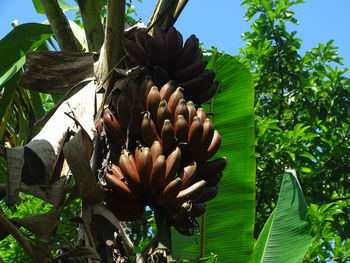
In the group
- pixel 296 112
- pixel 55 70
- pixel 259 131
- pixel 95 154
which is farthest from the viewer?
pixel 296 112

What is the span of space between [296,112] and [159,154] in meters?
3.85

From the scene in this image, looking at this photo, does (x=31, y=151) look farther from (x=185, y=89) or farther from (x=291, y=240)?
(x=291, y=240)

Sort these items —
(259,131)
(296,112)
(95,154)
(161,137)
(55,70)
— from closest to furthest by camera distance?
1. (161,137)
2. (95,154)
3. (55,70)
4. (259,131)
5. (296,112)

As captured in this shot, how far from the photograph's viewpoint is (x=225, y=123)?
223 cm

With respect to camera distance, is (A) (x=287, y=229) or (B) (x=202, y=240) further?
(B) (x=202, y=240)

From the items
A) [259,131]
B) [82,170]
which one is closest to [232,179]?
[82,170]

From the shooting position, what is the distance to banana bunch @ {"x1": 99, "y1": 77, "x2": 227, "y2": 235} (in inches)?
54.0

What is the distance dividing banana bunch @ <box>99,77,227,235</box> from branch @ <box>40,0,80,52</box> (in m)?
0.44

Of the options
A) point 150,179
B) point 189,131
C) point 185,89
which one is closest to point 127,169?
point 150,179

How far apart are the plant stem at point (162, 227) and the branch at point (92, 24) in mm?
654

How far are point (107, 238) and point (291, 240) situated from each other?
0.75m

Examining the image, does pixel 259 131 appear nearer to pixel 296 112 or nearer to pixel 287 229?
pixel 296 112

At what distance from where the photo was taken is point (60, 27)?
6.40 feet

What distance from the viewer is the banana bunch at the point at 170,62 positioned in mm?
1641
